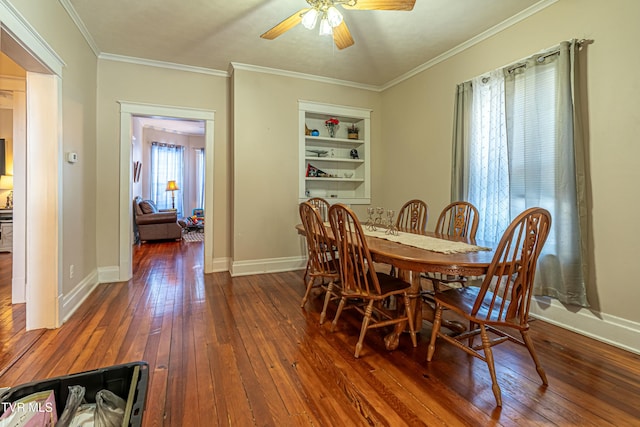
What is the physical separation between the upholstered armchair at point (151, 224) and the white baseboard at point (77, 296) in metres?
3.22

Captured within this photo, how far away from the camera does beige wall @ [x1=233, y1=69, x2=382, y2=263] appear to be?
3.89m

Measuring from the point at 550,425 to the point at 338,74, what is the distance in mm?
4112

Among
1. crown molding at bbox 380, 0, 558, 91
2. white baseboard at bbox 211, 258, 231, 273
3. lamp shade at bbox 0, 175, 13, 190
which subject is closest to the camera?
crown molding at bbox 380, 0, 558, 91

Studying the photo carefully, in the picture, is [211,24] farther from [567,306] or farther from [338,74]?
[567,306]

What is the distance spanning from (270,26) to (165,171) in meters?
6.94

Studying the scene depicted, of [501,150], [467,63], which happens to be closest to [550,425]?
[501,150]

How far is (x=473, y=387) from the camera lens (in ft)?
5.38

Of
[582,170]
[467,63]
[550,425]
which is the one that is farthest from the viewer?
[467,63]

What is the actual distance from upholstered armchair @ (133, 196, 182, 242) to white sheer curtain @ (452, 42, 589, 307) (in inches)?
229

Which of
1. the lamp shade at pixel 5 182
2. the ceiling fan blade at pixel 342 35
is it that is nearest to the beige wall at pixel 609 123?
the ceiling fan blade at pixel 342 35

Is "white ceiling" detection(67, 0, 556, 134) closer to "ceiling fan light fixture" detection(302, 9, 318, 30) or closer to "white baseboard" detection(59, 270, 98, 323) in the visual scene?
"ceiling fan light fixture" detection(302, 9, 318, 30)

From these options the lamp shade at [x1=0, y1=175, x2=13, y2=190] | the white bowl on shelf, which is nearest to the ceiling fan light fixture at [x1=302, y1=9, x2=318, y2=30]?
the white bowl on shelf

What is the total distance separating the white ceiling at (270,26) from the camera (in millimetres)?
2629

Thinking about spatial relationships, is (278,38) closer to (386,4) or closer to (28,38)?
(386,4)
